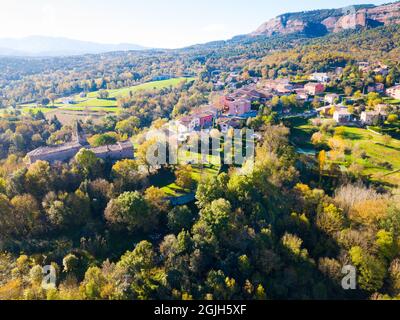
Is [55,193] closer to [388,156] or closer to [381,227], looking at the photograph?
[381,227]

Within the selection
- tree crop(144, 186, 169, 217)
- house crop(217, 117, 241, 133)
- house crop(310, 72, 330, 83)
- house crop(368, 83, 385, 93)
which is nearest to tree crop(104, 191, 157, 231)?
tree crop(144, 186, 169, 217)

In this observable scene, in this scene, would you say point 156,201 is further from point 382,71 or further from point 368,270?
point 382,71

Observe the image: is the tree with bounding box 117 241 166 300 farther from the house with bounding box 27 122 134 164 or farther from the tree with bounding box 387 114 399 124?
the tree with bounding box 387 114 399 124

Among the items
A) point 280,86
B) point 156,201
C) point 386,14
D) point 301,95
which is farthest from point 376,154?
point 386,14

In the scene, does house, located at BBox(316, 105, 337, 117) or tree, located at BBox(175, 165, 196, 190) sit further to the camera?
house, located at BBox(316, 105, 337, 117)

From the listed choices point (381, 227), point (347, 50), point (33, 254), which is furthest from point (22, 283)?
point (347, 50)

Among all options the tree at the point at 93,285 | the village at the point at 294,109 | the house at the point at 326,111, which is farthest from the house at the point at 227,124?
the tree at the point at 93,285

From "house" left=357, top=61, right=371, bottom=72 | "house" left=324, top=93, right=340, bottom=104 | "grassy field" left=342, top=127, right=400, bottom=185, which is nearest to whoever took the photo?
"grassy field" left=342, top=127, right=400, bottom=185
